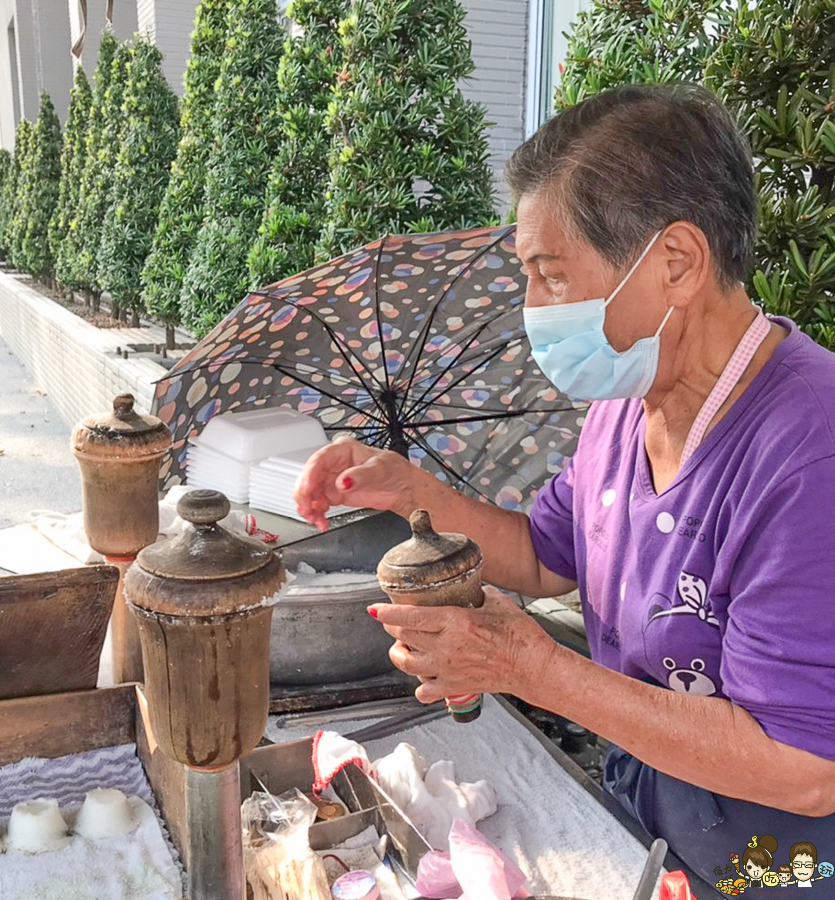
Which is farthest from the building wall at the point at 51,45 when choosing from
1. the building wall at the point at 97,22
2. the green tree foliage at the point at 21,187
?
the building wall at the point at 97,22

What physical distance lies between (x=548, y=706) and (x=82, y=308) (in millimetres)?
12864

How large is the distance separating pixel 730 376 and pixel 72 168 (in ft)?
41.1

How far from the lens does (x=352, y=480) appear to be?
196cm

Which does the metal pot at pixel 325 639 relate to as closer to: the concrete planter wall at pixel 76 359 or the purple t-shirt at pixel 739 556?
the purple t-shirt at pixel 739 556

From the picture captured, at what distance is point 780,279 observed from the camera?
7.57ft

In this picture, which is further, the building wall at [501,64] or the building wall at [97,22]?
the building wall at [97,22]

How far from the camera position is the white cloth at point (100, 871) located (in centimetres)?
119

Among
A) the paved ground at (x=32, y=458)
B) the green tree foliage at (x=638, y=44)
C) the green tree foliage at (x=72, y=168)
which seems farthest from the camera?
the green tree foliage at (x=72, y=168)

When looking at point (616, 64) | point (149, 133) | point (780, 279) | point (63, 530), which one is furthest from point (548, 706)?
point (149, 133)

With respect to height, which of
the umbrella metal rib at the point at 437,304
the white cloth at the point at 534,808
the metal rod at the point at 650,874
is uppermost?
the umbrella metal rib at the point at 437,304

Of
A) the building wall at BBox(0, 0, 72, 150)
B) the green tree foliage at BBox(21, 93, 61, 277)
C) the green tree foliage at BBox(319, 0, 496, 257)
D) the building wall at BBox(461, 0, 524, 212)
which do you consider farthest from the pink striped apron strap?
the building wall at BBox(0, 0, 72, 150)

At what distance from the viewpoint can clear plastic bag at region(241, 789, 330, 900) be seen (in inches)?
50.1

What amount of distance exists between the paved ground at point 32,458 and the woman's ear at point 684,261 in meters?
5.03

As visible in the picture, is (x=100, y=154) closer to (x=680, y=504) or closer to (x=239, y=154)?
(x=239, y=154)
